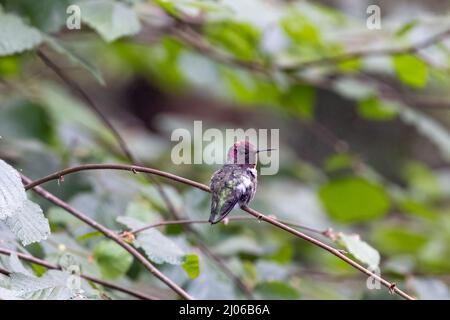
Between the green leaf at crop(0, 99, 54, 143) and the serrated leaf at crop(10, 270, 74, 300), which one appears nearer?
the serrated leaf at crop(10, 270, 74, 300)

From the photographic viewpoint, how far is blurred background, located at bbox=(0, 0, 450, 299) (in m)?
2.37

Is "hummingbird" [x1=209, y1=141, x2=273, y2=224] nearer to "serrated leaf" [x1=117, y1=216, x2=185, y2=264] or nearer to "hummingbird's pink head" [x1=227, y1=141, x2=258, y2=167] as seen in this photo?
"hummingbird's pink head" [x1=227, y1=141, x2=258, y2=167]

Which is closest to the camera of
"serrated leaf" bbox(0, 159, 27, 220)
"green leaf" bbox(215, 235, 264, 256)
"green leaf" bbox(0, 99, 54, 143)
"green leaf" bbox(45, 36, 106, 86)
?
"serrated leaf" bbox(0, 159, 27, 220)

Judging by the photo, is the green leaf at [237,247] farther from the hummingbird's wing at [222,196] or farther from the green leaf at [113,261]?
the hummingbird's wing at [222,196]

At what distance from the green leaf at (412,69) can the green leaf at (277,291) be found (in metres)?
1.17

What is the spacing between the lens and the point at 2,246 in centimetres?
173

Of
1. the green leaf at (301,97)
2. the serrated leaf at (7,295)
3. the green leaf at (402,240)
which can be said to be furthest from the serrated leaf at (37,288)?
the green leaf at (402,240)

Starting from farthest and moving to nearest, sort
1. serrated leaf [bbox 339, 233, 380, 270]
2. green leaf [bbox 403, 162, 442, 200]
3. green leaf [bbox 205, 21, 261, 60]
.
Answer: green leaf [bbox 403, 162, 442, 200]
green leaf [bbox 205, 21, 261, 60]
serrated leaf [bbox 339, 233, 380, 270]

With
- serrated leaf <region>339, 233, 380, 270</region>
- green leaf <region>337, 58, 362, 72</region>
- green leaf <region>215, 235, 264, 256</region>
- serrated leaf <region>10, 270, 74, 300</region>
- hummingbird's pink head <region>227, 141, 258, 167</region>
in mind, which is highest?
green leaf <region>337, 58, 362, 72</region>

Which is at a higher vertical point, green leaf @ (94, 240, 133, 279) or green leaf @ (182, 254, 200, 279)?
green leaf @ (94, 240, 133, 279)

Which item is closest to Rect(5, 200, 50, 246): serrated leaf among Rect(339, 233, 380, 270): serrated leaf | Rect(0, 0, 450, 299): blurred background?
Rect(0, 0, 450, 299): blurred background

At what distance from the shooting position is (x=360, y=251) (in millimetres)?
1940

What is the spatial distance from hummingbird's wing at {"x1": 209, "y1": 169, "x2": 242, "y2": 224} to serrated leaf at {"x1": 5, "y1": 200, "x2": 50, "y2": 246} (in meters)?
0.36
